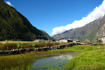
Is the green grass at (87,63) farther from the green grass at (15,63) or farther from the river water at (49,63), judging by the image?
the green grass at (15,63)

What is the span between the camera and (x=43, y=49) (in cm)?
4819

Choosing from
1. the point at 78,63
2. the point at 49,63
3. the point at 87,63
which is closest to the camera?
the point at 87,63

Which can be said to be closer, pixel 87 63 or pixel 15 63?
pixel 87 63

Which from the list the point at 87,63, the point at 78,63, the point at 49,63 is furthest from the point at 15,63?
the point at 87,63

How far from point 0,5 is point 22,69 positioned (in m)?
203

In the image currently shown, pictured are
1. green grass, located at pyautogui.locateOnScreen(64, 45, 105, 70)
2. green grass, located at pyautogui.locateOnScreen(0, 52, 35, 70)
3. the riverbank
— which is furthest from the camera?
green grass, located at pyautogui.locateOnScreen(0, 52, 35, 70)

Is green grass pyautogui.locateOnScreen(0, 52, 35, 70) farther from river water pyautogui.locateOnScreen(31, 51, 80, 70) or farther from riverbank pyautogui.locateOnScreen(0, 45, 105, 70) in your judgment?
river water pyautogui.locateOnScreen(31, 51, 80, 70)

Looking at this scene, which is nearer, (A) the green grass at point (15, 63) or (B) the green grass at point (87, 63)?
(B) the green grass at point (87, 63)

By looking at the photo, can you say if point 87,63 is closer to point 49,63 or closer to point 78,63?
point 78,63

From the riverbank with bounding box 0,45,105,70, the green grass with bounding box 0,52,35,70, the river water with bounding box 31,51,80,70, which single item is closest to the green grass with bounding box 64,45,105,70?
the riverbank with bounding box 0,45,105,70

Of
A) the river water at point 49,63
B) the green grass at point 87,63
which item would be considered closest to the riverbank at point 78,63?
the green grass at point 87,63

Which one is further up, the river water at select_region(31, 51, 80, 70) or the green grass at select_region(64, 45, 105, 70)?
the green grass at select_region(64, 45, 105, 70)

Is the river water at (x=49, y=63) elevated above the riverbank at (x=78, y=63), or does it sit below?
below

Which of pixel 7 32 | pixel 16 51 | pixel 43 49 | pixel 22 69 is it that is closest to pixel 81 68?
pixel 22 69
